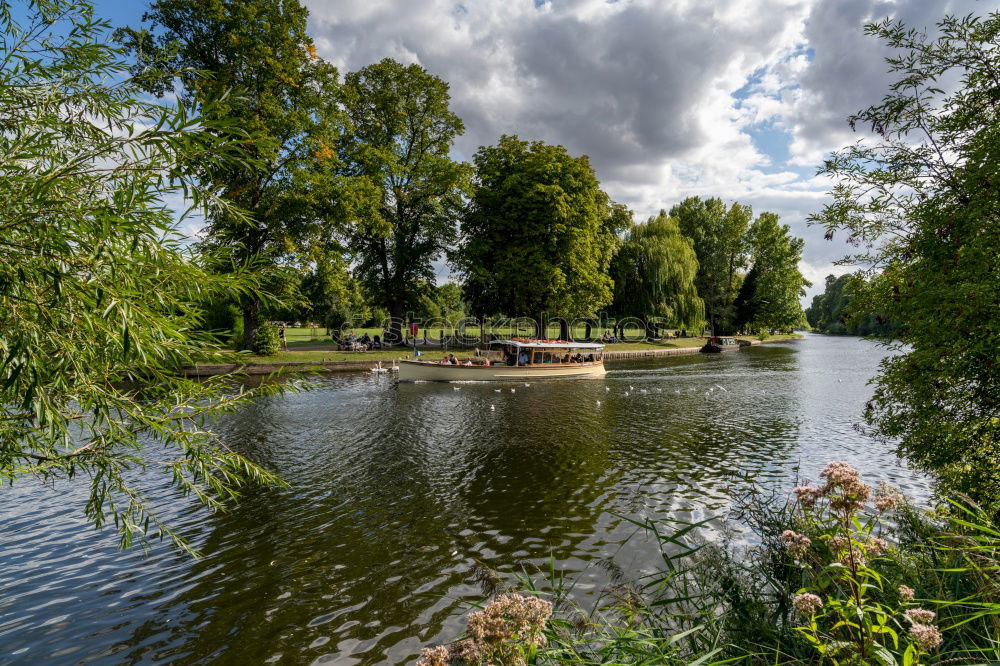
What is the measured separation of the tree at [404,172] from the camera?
35.1 meters

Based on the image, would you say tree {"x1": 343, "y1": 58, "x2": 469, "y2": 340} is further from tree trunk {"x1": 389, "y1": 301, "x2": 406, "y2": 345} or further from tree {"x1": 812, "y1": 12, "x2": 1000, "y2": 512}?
tree {"x1": 812, "y1": 12, "x2": 1000, "y2": 512}

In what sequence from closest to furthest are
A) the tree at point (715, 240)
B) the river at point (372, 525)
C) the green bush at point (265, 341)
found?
the river at point (372, 525)
the green bush at point (265, 341)
the tree at point (715, 240)

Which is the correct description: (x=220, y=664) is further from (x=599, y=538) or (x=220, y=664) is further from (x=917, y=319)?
(x=917, y=319)

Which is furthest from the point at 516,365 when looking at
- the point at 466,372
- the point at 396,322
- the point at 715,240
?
the point at 715,240

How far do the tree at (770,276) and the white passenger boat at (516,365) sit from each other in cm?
4361

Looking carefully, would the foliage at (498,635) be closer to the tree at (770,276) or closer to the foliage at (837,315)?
the foliage at (837,315)

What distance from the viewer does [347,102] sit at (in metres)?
32.4

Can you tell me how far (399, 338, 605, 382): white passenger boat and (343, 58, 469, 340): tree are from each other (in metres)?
11.7

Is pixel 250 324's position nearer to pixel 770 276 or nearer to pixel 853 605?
pixel 853 605

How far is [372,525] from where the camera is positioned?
877 centimetres

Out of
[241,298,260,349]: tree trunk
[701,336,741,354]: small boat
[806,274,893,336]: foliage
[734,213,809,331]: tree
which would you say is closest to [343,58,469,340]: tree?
[241,298,260,349]: tree trunk

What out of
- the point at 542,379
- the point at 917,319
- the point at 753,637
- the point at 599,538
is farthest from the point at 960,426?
the point at 542,379

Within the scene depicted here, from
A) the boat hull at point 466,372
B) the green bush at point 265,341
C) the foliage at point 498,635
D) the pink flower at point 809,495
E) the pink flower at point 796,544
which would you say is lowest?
the boat hull at point 466,372

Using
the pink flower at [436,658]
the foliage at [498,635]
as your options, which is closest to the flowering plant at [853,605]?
the foliage at [498,635]
